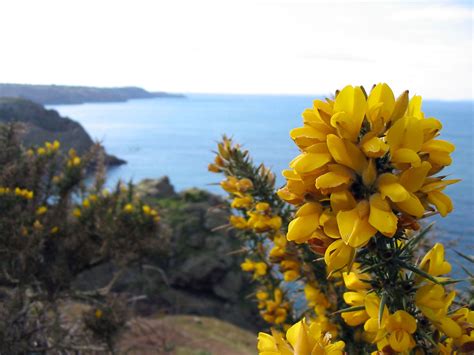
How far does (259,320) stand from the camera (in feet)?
30.1

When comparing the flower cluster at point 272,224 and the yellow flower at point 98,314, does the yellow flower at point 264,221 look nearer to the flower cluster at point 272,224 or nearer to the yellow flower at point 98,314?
the flower cluster at point 272,224

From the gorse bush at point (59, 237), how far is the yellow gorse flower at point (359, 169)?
13.7ft

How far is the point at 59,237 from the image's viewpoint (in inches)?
201

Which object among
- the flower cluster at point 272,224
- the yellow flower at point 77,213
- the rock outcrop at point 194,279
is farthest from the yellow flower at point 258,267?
the rock outcrop at point 194,279

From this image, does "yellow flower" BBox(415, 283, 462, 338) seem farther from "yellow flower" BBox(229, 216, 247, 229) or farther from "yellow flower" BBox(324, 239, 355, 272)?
"yellow flower" BBox(229, 216, 247, 229)

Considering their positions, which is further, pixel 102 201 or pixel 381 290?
pixel 102 201

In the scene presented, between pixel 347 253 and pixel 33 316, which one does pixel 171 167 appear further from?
pixel 347 253

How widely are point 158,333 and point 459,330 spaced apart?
649 cm

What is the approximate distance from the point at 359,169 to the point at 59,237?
4.91 meters

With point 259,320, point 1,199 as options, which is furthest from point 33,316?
point 259,320

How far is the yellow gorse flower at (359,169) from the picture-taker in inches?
29.8

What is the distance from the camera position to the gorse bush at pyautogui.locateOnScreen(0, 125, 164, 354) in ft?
14.7

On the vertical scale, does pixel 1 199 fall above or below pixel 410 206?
below

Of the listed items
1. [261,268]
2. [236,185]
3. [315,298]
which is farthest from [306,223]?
[261,268]
